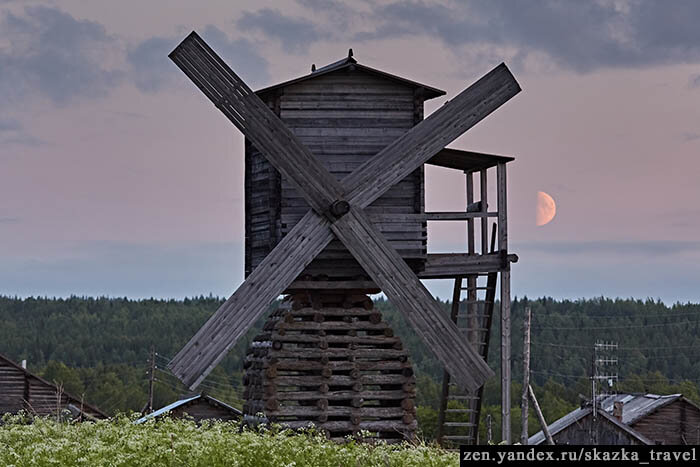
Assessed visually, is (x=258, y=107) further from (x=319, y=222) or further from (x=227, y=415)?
(x=227, y=415)

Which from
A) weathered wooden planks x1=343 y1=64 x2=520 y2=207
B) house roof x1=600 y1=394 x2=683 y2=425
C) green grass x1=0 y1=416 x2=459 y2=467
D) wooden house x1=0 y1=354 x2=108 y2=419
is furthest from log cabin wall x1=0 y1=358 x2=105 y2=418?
green grass x1=0 y1=416 x2=459 y2=467

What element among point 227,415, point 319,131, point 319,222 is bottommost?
point 227,415

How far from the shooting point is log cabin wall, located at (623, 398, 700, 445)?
46781mm

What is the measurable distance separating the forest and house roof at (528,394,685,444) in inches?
963

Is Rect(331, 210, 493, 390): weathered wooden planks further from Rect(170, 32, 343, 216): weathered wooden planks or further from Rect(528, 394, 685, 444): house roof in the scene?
Rect(528, 394, 685, 444): house roof

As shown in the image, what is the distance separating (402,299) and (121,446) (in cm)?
725

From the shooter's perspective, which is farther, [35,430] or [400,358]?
[400,358]

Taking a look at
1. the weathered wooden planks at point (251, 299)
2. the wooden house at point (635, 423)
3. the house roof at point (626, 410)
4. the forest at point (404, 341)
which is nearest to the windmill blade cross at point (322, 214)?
the weathered wooden planks at point (251, 299)

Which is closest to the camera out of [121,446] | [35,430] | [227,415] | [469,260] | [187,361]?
[121,446]

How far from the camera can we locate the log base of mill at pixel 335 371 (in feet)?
63.2

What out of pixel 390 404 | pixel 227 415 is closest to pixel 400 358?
pixel 390 404

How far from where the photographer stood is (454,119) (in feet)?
65.3

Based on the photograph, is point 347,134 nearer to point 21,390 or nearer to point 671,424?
point 21,390

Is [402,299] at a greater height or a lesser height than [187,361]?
greater
